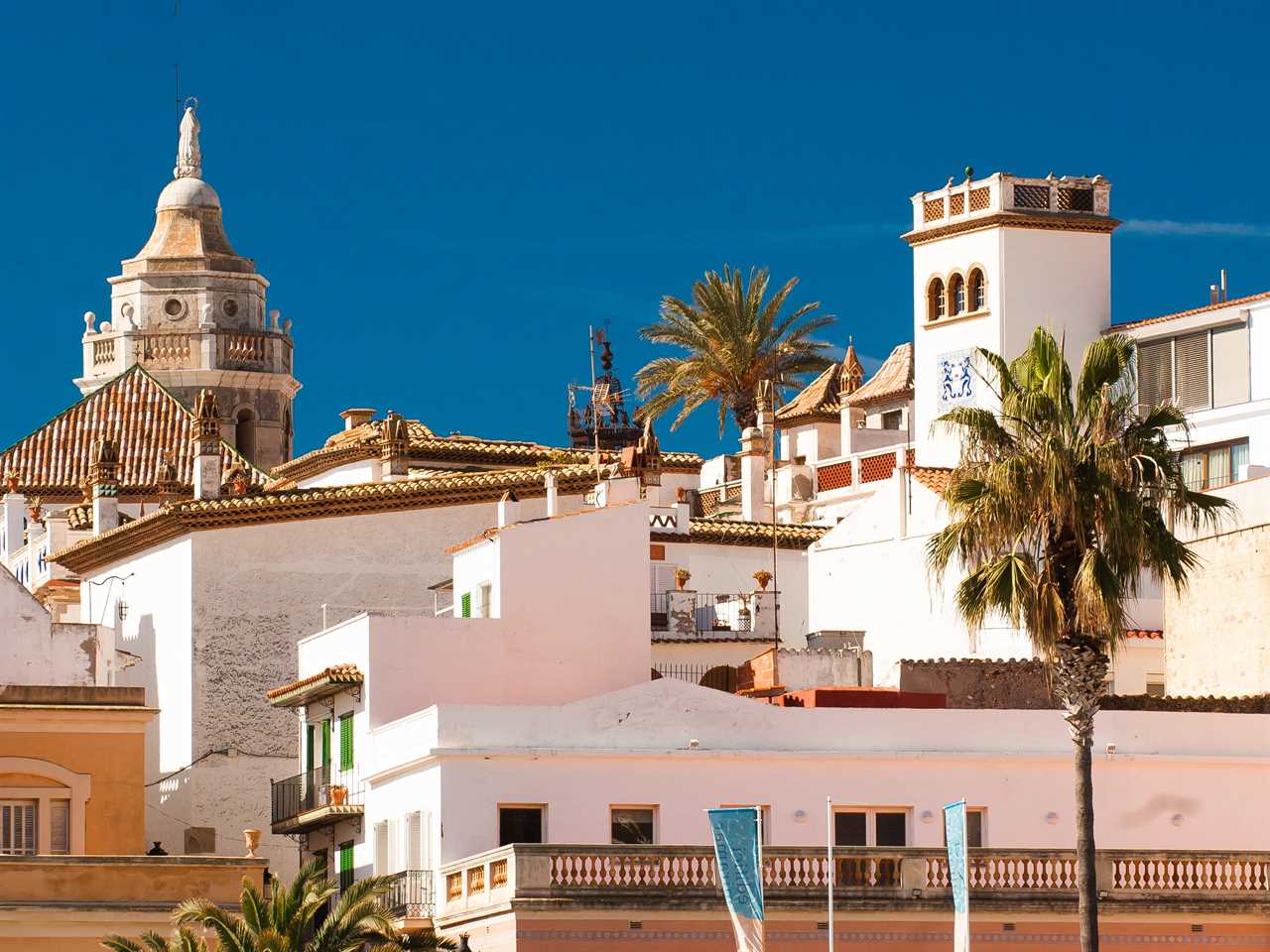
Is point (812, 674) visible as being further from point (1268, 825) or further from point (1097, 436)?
point (1097, 436)

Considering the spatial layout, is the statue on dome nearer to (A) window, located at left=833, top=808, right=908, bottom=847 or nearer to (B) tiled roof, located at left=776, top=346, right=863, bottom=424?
(B) tiled roof, located at left=776, top=346, right=863, bottom=424

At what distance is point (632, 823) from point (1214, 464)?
966 inches

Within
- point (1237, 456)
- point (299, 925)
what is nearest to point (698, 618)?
point (1237, 456)

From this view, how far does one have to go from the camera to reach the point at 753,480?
87938 mm

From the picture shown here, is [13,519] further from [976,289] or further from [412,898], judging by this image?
[412,898]

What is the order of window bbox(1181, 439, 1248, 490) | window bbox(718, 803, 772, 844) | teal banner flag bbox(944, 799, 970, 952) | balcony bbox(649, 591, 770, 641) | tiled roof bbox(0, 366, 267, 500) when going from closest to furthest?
teal banner flag bbox(944, 799, 970, 952) → window bbox(718, 803, 772, 844) → balcony bbox(649, 591, 770, 641) → window bbox(1181, 439, 1248, 490) → tiled roof bbox(0, 366, 267, 500)

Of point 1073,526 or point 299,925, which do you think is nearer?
point 1073,526

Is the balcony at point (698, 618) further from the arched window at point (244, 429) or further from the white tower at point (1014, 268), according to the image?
the arched window at point (244, 429)

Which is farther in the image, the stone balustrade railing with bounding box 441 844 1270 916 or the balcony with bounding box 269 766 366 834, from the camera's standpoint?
the balcony with bounding box 269 766 366 834

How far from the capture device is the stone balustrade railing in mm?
51438

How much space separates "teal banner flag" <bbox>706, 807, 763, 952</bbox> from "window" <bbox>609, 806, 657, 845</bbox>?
6918 mm

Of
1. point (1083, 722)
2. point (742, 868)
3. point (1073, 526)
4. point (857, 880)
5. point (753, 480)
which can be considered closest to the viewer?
point (1083, 722)

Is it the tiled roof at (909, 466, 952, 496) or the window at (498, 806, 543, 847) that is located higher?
the tiled roof at (909, 466, 952, 496)

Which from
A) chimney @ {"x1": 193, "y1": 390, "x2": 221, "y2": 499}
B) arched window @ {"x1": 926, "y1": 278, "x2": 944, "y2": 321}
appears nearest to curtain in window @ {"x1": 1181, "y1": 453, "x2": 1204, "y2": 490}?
arched window @ {"x1": 926, "y1": 278, "x2": 944, "y2": 321}
